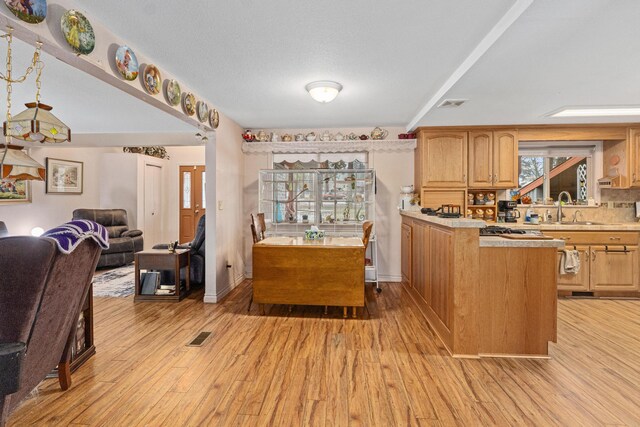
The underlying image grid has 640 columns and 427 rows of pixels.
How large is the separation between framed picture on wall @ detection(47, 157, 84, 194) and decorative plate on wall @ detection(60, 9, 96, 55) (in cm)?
511

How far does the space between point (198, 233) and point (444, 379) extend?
323 centimetres

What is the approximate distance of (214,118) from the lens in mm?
3627

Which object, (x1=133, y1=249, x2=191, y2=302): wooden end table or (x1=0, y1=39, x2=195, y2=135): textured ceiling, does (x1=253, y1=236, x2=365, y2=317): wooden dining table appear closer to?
(x1=133, y1=249, x2=191, y2=302): wooden end table

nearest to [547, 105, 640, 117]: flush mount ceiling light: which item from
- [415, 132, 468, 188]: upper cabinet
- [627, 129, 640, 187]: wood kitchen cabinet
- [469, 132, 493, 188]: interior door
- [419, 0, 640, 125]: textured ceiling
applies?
[419, 0, 640, 125]: textured ceiling

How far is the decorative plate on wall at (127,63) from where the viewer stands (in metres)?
2.11

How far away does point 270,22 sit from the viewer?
1936 mm

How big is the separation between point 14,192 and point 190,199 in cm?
302

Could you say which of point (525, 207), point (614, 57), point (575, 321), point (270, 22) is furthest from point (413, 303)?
point (270, 22)

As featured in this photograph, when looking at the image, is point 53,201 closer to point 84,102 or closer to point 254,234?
Result: point 84,102

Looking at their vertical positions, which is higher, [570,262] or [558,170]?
[558,170]

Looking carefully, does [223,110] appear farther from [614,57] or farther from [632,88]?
[632,88]

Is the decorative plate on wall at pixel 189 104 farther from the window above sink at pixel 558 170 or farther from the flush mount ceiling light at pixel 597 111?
the window above sink at pixel 558 170

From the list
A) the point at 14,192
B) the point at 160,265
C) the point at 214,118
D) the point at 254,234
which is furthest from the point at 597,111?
the point at 14,192

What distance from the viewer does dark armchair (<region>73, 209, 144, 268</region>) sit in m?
5.42
